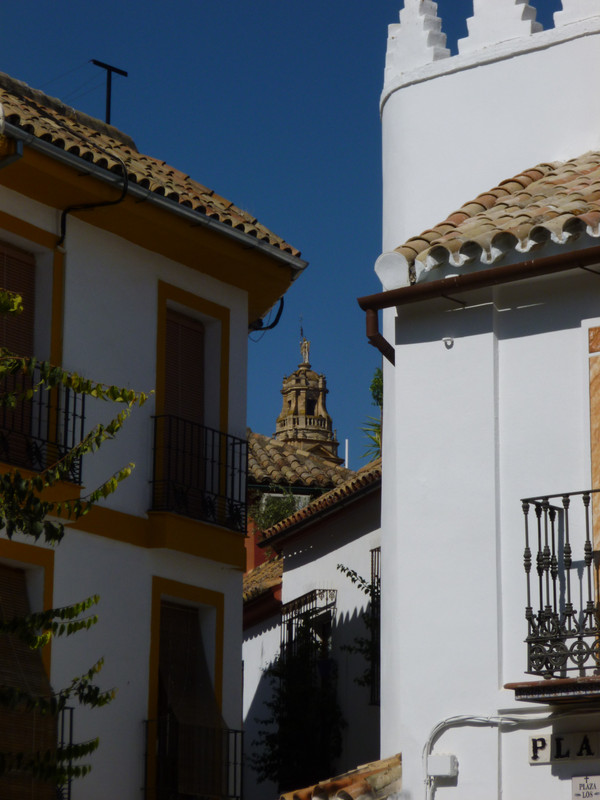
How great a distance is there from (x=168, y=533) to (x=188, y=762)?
2.01 metres

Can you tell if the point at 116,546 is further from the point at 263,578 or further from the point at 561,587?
the point at 263,578

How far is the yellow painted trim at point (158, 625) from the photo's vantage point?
13688 mm

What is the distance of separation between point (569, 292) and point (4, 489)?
425 cm

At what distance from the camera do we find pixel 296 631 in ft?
63.8

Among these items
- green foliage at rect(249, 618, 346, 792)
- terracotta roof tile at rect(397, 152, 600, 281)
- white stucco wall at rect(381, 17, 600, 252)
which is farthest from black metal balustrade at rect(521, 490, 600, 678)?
green foliage at rect(249, 618, 346, 792)

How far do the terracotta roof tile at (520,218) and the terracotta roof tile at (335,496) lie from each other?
684cm

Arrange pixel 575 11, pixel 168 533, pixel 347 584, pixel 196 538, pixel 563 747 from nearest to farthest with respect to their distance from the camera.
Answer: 1. pixel 563 747
2. pixel 575 11
3. pixel 168 533
4. pixel 196 538
5. pixel 347 584

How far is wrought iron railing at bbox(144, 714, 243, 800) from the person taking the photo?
13492mm

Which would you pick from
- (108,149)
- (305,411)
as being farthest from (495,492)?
(305,411)

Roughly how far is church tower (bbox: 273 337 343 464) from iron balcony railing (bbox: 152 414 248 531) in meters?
83.6

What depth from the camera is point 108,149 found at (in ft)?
49.6

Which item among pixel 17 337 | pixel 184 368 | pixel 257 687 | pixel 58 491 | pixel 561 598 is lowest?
pixel 257 687

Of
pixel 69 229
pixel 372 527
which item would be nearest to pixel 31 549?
pixel 69 229

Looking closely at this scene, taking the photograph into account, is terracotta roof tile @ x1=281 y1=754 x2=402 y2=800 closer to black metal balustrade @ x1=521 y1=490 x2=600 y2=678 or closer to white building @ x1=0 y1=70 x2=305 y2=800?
black metal balustrade @ x1=521 y1=490 x2=600 y2=678
